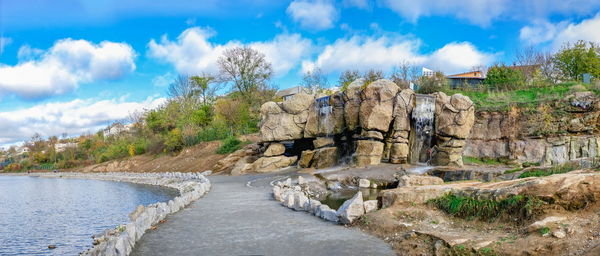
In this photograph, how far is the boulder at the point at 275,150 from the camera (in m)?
25.2

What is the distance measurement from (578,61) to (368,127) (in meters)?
20.9

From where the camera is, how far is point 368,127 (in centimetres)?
2134

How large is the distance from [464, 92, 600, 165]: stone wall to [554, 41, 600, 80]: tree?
10037 millimetres

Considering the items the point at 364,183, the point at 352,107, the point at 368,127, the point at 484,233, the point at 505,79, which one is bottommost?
the point at 364,183

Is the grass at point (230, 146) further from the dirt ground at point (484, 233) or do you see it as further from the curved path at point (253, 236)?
the dirt ground at point (484, 233)

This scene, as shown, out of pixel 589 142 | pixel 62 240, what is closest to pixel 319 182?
pixel 62 240

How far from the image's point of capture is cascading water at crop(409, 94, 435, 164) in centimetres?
2156

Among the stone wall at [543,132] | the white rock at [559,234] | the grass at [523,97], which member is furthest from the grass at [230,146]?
the white rock at [559,234]

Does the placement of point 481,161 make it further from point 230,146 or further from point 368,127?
point 230,146

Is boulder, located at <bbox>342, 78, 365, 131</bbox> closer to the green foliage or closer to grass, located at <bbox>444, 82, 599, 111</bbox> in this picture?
grass, located at <bbox>444, 82, 599, 111</bbox>

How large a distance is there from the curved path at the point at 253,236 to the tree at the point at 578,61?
100 feet

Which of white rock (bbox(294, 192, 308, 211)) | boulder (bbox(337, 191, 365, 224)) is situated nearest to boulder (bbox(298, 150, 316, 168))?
white rock (bbox(294, 192, 308, 211))

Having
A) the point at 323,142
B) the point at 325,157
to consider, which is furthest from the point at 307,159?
the point at 323,142

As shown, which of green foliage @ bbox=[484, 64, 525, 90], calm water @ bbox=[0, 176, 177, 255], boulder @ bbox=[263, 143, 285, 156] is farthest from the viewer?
green foliage @ bbox=[484, 64, 525, 90]
